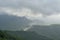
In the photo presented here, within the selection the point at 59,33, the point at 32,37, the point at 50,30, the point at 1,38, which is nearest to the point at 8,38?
Answer: the point at 1,38

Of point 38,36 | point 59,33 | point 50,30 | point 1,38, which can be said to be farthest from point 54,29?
point 1,38

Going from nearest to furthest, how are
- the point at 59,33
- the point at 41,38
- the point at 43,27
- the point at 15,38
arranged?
the point at 15,38
the point at 41,38
the point at 59,33
the point at 43,27

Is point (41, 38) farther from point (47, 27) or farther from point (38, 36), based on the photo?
point (47, 27)


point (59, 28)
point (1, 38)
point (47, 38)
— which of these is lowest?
point (1, 38)

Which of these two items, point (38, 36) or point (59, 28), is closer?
point (38, 36)

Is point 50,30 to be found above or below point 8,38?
above

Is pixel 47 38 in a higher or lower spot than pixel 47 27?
lower

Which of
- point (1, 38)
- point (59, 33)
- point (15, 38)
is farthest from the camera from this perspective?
point (59, 33)

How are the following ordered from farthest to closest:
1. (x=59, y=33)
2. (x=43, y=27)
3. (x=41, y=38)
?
(x=43, y=27) → (x=59, y=33) → (x=41, y=38)

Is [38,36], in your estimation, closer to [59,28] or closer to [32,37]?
[32,37]
